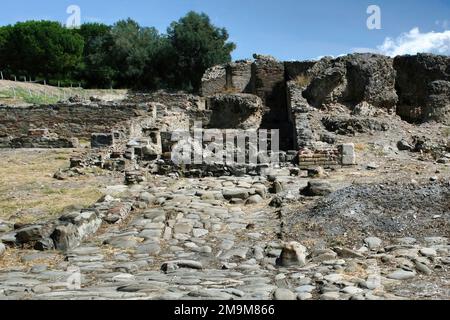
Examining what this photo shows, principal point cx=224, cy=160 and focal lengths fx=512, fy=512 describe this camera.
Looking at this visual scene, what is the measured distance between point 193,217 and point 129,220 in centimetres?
83

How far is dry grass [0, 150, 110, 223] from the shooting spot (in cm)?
760

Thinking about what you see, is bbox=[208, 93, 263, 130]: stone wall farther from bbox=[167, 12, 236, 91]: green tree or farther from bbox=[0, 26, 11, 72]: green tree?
bbox=[0, 26, 11, 72]: green tree

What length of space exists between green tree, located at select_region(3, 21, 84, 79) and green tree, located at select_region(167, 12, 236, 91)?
39.9 ft

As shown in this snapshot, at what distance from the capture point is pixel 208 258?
16.8 feet

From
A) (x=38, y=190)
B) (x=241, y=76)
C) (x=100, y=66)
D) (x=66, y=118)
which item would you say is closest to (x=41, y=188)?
(x=38, y=190)

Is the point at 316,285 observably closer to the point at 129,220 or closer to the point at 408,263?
the point at 408,263

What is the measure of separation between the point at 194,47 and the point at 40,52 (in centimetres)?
1695

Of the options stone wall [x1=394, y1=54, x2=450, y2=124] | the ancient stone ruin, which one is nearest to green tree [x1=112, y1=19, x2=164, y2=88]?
the ancient stone ruin

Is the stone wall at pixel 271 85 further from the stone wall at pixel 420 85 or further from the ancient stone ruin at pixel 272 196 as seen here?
the stone wall at pixel 420 85

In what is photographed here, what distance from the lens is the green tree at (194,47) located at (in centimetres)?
3841

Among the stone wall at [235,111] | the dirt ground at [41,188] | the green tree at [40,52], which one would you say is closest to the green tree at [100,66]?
the green tree at [40,52]

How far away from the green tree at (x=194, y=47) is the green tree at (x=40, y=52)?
39.9ft
